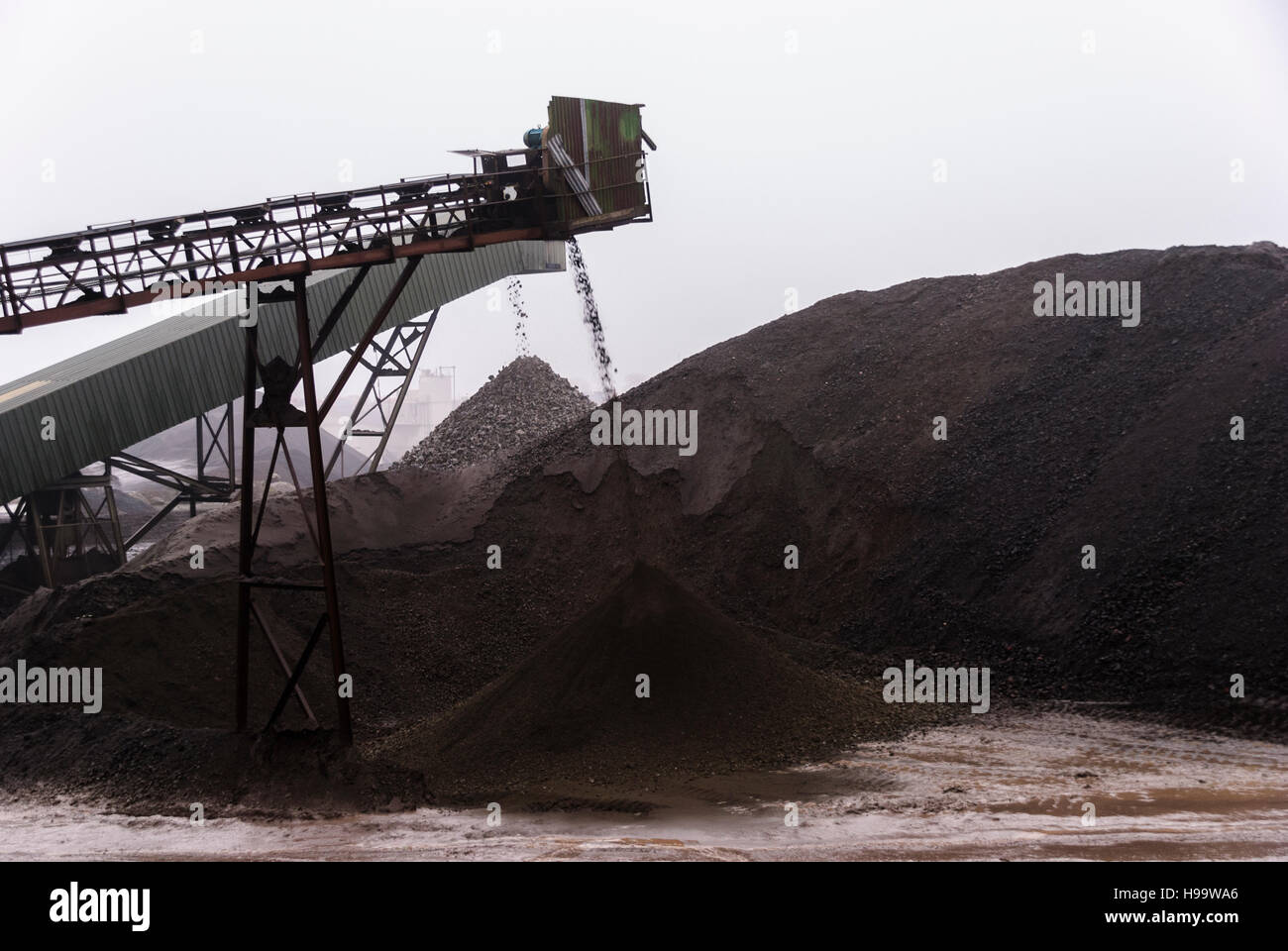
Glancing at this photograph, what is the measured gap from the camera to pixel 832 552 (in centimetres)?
1728

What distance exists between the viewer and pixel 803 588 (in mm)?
17062

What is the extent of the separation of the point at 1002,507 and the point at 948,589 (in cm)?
150

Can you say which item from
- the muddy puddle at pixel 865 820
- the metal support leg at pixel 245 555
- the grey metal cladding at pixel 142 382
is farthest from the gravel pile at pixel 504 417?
the muddy puddle at pixel 865 820

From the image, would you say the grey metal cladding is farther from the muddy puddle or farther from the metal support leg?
the muddy puddle

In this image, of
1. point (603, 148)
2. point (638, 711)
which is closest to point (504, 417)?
point (603, 148)

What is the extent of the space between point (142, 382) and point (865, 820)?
13.3 m

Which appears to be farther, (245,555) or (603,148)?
(603,148)

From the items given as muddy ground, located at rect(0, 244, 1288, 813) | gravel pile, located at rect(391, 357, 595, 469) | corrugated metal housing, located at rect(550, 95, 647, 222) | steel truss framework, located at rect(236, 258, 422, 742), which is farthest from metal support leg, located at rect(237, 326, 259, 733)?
gravel pile, located at rect(391, 357, 595, 469)

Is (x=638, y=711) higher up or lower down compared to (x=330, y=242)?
lower down

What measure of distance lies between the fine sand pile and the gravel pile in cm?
930

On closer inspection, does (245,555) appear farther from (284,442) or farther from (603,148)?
(603,148)

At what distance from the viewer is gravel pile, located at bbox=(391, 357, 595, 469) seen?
2259 cm

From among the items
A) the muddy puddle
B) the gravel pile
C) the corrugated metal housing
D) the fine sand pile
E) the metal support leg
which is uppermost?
the corrugated metal housing

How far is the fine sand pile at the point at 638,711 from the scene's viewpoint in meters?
11.2
